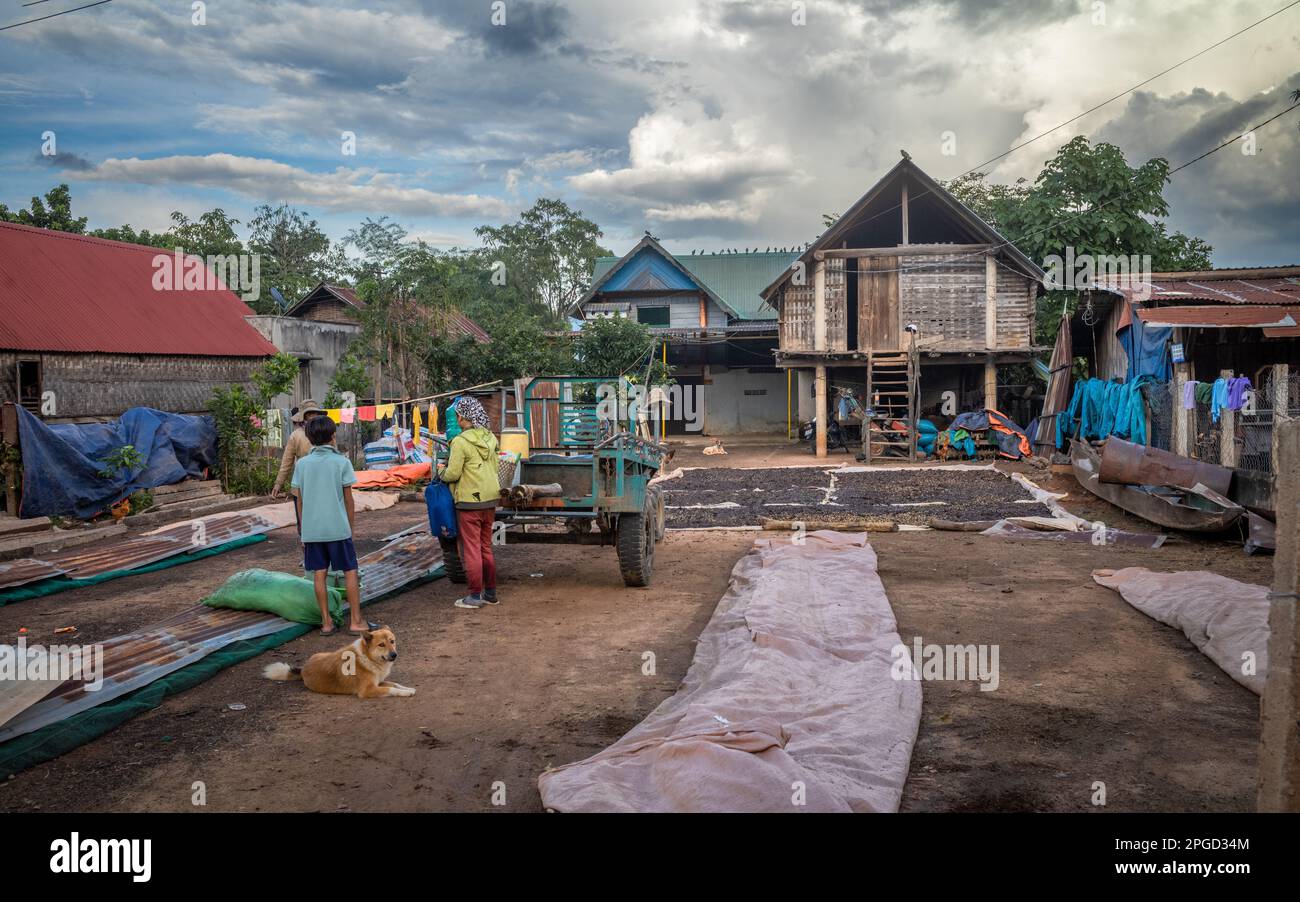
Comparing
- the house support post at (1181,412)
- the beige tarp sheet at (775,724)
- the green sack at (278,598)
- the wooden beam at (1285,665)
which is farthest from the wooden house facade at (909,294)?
the wooden beam at (1285,665)

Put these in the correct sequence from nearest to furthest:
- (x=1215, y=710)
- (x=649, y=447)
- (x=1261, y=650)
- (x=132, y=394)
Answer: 1. (x=1215, y=710)
2. (x=1261, y=650)
3. (x=649, y=447)
4. (x=132, y=394)

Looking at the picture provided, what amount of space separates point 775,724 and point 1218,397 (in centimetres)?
1162

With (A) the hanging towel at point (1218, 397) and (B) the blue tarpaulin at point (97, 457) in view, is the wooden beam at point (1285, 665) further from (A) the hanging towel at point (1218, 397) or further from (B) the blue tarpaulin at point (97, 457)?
(B) the blue tarpaulin at point (97, 457)

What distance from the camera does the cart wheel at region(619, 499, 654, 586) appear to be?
8742 mm

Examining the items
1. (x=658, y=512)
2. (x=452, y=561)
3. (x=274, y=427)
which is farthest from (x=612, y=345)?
(x=452, y=561)

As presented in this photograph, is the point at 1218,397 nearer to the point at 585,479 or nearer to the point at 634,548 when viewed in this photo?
the point at 634,548

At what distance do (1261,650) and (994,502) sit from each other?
8833 millimetres

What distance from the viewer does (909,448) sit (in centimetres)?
2317

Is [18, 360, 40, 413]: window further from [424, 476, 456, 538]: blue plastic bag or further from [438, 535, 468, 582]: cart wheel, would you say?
[424, 476, 456, 538]: blue plastic bag

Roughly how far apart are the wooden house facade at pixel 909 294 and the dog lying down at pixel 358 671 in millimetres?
19659

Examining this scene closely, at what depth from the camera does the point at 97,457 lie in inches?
548

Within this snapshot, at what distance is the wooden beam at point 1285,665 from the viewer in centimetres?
294

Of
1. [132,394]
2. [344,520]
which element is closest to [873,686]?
[344,520]
